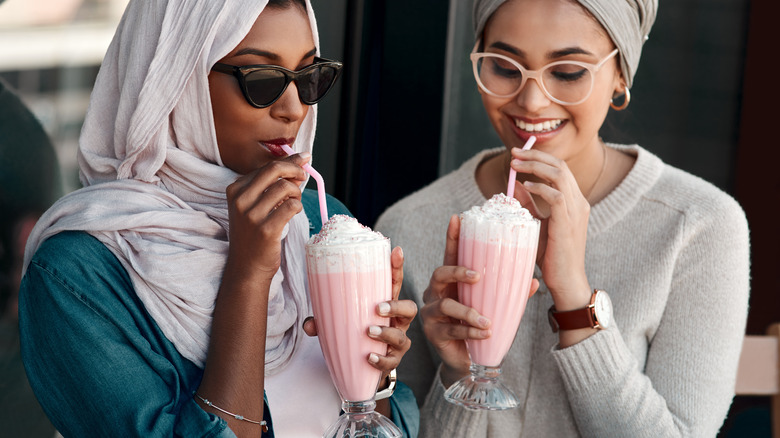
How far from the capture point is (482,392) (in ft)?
5.49

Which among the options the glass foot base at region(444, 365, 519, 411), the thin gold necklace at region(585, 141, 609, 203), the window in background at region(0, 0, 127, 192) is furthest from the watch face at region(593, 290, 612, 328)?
the window in background at region(0, 0, 127, 192)

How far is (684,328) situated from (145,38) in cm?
142

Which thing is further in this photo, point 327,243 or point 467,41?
point 467,41

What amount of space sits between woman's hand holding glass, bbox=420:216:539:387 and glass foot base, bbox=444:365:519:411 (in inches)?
3.2

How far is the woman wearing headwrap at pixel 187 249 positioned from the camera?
55.4 inches

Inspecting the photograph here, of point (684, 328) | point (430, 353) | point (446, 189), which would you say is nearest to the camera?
point (684, 328)

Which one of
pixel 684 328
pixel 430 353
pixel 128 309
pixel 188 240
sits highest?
pixel 188 240

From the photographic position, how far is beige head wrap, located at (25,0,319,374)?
1.49 metres

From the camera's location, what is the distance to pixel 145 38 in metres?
1.54

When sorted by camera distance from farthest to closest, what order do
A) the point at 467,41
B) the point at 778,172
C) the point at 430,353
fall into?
1. the point at 778,172
2. the point at 467,41
3. the point at 430,353

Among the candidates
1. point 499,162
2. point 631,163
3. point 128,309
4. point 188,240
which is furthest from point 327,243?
point 631,163

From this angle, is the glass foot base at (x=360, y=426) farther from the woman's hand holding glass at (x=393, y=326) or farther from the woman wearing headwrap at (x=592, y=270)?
the woman wearing headwrap at (x=592, y=270)

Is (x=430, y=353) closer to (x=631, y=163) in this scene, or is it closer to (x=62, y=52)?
(x=631, y=163)

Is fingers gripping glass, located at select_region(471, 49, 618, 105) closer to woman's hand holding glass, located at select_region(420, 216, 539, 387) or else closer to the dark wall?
woman's hand holding glass, located at select_region(420, 216, 539, 387)
